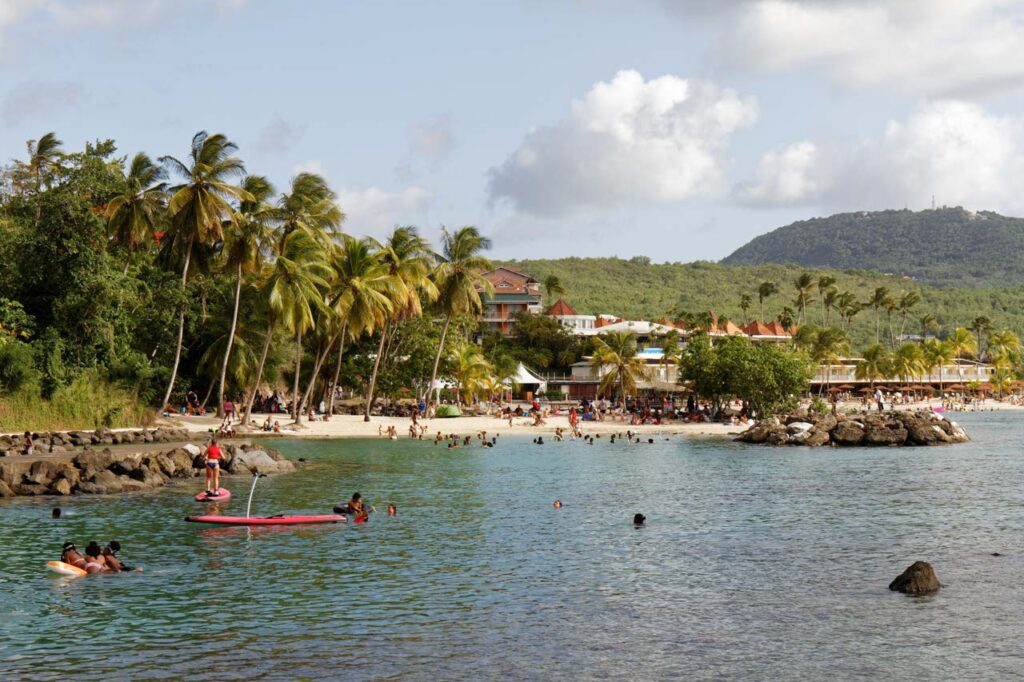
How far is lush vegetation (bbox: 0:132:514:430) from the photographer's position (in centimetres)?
5297

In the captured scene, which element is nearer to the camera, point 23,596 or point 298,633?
point 298,633

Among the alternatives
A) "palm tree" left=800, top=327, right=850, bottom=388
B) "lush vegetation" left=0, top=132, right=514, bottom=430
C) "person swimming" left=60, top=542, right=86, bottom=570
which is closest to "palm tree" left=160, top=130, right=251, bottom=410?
"lush vegetation" left=0, top=132, right=514, bottom=430

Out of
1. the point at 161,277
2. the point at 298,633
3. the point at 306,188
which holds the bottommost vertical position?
Result: the point at 298,633

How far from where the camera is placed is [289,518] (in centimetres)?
2869

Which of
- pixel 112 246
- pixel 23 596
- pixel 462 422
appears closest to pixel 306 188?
pixel 112 246

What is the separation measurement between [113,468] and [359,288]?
28.0 meters

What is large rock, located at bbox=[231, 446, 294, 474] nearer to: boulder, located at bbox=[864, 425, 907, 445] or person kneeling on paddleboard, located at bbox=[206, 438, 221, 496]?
person kneeling on paddleboard, located at bbox=[206, 438, 221, 496]

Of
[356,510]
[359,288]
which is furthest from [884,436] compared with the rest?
[356,510]

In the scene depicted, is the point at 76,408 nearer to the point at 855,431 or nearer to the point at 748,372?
the point at 748,372

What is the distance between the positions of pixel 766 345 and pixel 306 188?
117 feet

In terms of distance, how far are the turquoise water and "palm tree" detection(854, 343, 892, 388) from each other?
304 feet

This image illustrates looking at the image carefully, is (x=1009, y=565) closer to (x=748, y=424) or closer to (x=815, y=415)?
(x=815, y=415)

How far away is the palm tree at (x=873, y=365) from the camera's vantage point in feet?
421

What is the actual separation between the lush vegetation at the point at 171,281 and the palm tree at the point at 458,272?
123mm
